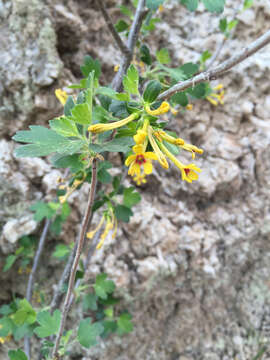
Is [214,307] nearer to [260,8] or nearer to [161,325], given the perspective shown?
[161,325]

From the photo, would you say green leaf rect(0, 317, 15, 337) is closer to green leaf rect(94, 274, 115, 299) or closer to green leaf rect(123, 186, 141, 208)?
Result: green leaf rect(94, 274, 115, 299)

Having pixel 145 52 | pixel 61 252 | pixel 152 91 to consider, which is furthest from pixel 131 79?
pixel 61 252

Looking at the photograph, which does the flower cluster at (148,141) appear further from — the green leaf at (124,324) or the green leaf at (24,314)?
the green leaf at (124,324)

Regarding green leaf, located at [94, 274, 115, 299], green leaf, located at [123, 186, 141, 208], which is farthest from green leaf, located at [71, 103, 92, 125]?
green leaf, located at [94, 274, 115, 299]

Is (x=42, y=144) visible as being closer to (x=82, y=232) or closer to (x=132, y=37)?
(x=82, y=232)

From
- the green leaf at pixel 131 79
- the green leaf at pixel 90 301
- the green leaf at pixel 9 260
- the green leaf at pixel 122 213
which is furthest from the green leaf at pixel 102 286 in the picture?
the green leaf at pixel 131 79

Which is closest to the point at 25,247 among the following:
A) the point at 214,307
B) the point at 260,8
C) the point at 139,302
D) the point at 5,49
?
the point at 139,302
